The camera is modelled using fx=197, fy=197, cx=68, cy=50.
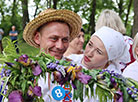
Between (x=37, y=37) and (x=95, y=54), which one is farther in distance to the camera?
(x=37, y=37)

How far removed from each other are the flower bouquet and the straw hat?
3.05ft

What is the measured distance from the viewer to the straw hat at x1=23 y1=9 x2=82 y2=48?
85.4 inches

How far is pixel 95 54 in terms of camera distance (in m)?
2.17

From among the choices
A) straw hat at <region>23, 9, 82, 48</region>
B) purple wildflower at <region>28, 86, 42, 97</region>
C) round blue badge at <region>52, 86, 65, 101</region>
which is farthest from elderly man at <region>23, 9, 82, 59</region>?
purple wildflower at <region>28, 86, 42, 97</region>

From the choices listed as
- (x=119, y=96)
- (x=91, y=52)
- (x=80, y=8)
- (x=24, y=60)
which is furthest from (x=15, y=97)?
(x=80, y=8)

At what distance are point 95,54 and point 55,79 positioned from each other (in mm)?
1002

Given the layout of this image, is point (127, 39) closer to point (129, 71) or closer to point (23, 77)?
point (129, 71)

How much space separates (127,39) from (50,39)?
1.96 metres

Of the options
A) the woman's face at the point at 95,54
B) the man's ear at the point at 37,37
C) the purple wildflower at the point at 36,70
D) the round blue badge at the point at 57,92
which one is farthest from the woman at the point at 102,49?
the purple wildflower at the point at 36,70

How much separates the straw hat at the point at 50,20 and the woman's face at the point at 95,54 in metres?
0.35

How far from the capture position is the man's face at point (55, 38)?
2.17m

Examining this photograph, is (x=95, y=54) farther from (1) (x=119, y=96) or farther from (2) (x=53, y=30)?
(1) (x=119, y=96)

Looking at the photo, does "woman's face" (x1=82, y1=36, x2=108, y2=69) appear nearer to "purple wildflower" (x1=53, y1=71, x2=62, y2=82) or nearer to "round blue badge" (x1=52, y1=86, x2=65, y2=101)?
"round blue badge" (x1=52, y1=86, x2=65, y2=101)

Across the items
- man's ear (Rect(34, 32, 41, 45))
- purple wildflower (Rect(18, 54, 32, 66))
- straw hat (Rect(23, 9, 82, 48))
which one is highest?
straw hat (Rect(23, 9, 82, 48))
